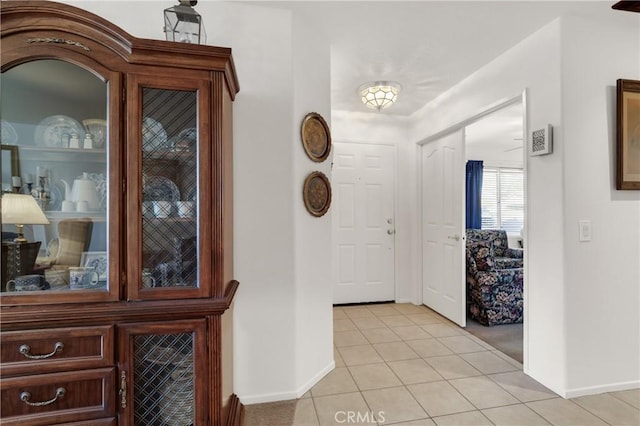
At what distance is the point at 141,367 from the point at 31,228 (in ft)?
2.55

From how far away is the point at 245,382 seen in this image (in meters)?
1.96

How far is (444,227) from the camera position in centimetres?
357

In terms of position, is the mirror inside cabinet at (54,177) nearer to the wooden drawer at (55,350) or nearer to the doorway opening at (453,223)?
the wooden drawer at (55,350)

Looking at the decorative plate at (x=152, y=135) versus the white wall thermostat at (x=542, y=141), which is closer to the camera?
the decorative plate at (x=152, y=135)

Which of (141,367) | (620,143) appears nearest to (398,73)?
(620,143)

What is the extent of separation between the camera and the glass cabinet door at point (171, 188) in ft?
4.56

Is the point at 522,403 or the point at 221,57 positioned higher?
the point at 221,57

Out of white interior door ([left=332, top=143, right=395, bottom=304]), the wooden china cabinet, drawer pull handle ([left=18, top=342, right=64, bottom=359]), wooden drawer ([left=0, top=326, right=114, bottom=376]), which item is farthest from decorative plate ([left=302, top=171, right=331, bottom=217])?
white interior door ([left=332, top=143, right=395, bottom=304])

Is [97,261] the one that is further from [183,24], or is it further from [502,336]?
[502,336]

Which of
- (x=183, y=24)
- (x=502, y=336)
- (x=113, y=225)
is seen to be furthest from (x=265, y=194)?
(x=502, y=336)

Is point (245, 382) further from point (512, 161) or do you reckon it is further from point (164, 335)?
point (512, 161)

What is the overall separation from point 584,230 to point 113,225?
8.87ft

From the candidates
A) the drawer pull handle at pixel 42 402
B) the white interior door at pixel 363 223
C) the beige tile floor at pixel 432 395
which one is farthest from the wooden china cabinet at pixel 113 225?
the white interior door at pixel 363 223

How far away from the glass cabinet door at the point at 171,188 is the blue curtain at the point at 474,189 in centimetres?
540
